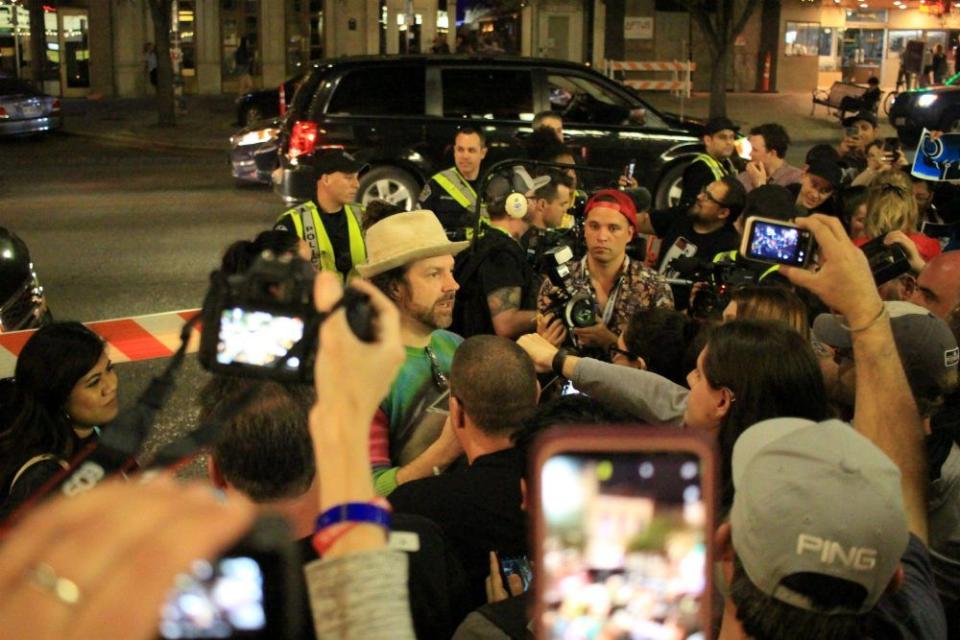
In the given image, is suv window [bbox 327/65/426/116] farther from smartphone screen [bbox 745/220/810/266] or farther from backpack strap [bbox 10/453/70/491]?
backpack strap [bbox 10/453/70/491]

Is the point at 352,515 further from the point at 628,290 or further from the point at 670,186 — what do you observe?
the point at 670,186

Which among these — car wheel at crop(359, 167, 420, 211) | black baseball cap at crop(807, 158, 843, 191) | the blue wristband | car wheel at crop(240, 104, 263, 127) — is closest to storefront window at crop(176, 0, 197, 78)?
car wheel at crop(240, 104, 263, 127)

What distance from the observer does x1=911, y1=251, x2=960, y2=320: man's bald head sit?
15.0 ft

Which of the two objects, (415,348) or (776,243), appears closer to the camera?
(776,243)

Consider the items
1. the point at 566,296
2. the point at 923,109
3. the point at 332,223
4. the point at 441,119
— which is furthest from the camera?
the point at 923,109

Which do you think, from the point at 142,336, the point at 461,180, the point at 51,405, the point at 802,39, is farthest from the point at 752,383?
the point at 802,39

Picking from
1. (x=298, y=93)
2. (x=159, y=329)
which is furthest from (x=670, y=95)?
(x=159, y=329)

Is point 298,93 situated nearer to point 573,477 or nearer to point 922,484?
point 922,484

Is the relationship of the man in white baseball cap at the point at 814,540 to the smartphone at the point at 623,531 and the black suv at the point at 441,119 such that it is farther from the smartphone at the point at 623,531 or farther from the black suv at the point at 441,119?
the black suv at the point at 441,119

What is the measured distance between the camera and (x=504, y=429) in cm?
345

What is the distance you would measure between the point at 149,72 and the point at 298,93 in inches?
778

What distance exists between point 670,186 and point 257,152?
596cm

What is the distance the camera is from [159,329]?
25.1ft

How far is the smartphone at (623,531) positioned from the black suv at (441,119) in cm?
1211
